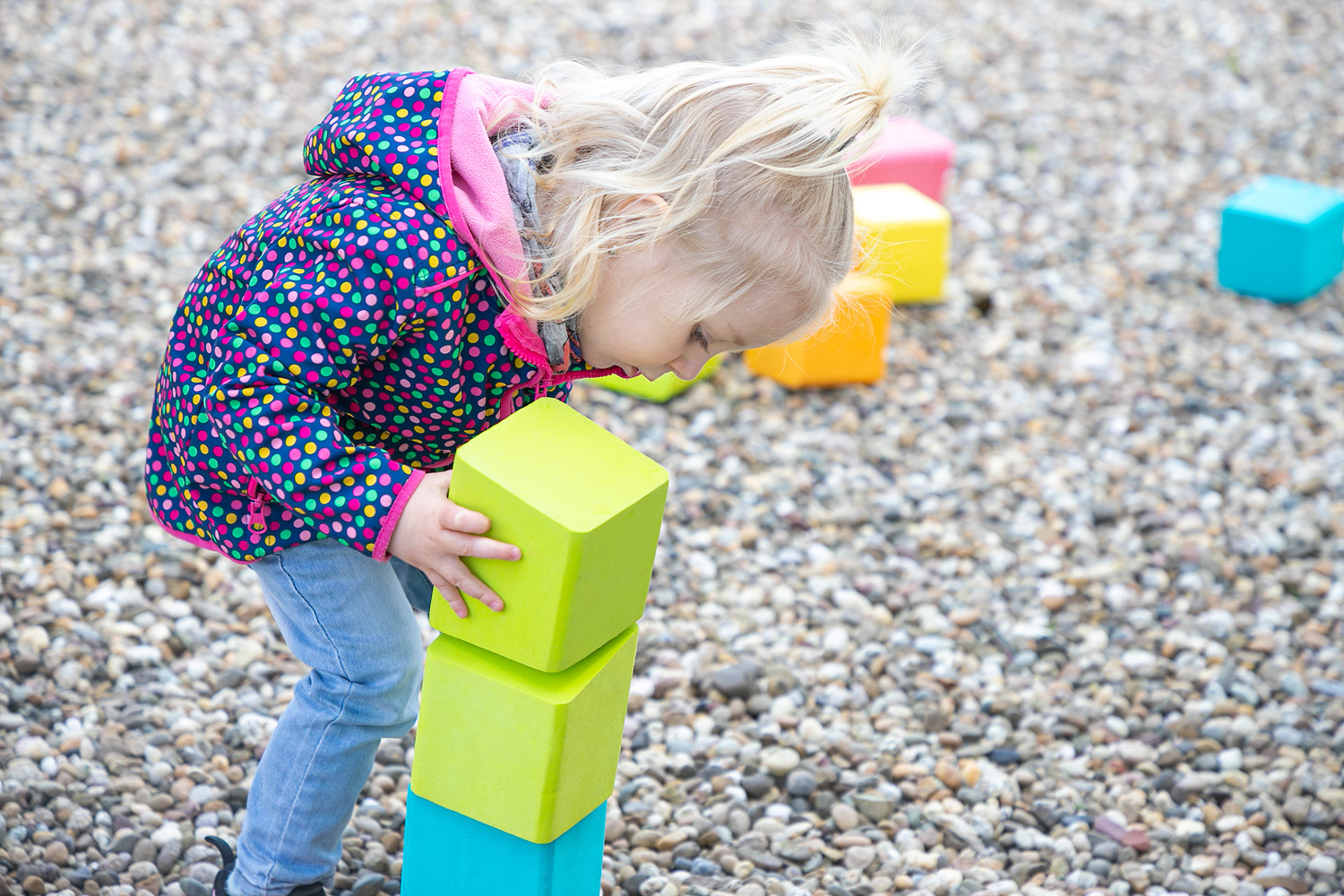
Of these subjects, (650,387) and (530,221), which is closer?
(530,221)

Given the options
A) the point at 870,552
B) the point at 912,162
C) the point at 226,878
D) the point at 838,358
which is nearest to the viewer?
the point at 226,878

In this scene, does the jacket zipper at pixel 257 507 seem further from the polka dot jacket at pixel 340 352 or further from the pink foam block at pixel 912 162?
the pink foam block at pixel 912 162

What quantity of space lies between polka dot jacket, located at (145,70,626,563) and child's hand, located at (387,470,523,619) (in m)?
0.02

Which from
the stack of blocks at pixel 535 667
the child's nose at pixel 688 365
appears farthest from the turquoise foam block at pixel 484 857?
the child's nose at pixel 688 365

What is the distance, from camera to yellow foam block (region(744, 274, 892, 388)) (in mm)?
3568

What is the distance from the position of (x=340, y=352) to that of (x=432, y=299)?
131 mm

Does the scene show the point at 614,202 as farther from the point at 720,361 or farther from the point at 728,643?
the point at 720,361

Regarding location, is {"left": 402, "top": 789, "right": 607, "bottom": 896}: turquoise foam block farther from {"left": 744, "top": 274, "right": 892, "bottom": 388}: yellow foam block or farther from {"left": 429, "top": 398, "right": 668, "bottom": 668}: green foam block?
{"left": 744, "top": 274, "right": 892, "bottom": 388}: yellow foam block

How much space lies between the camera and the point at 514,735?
1.68 m

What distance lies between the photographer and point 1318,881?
2186 mm

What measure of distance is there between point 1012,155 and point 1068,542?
7.66 feet

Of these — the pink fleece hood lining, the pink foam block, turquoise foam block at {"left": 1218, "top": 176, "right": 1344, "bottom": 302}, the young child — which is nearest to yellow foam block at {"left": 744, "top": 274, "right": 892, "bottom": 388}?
the pink foam block

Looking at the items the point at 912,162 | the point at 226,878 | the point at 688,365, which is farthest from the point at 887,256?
the point at 226,878

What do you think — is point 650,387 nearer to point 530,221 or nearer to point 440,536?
point 530,221
